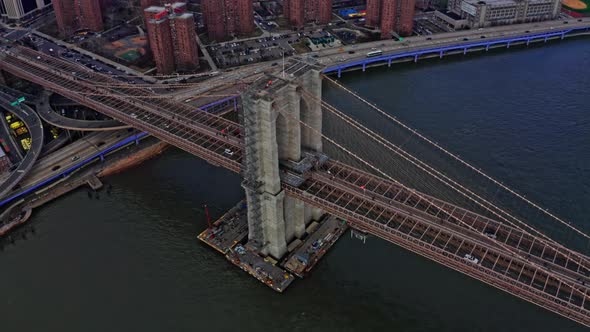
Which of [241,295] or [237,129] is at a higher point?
[237,129]

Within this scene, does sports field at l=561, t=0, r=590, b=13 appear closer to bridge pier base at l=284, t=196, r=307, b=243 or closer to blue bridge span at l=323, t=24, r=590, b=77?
blue bridge span at l=323, t=24, r=590, b=77

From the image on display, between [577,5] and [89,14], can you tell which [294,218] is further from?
[577,5]

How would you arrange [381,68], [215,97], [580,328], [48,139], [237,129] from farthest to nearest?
[381,68] < [215,97] < [48,139] < [237,129] < [580,328]

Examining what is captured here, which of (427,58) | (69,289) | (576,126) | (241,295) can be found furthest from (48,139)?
(576,126)

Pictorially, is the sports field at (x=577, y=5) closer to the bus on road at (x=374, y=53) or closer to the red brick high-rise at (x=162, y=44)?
the bus on road at (x=374, y=53)

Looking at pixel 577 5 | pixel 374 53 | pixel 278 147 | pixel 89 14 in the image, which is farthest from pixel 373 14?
pixel 278 147

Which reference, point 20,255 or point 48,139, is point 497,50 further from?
point 20,255
